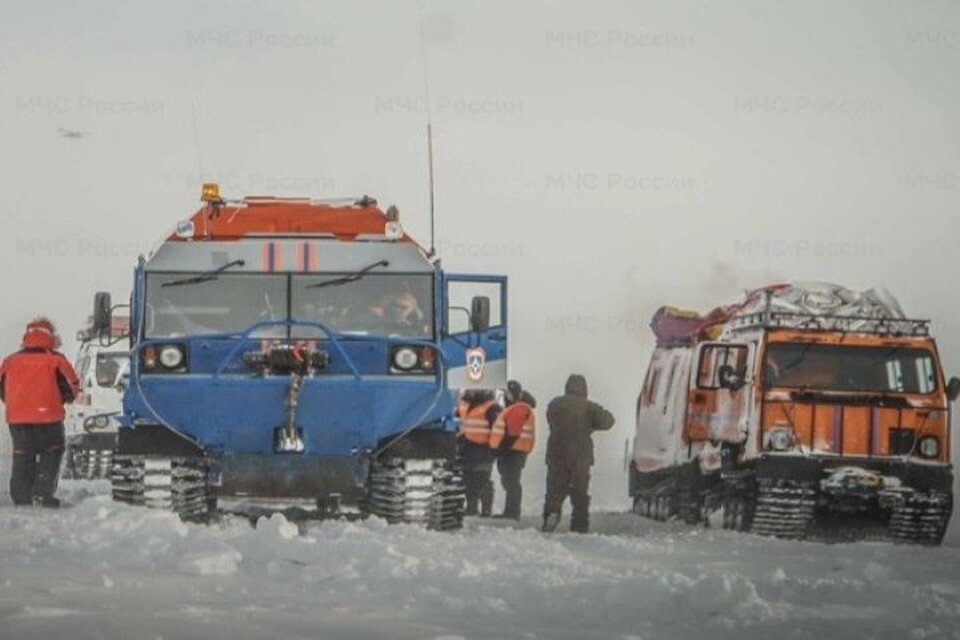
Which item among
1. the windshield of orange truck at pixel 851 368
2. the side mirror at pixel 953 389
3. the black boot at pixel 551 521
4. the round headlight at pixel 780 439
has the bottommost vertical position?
the black boot at pixel 551 521

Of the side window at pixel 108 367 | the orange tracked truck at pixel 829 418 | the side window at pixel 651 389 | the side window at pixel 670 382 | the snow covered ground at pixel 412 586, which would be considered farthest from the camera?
the side window at pixel 108 367

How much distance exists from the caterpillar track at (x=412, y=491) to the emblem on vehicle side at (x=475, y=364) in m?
0.77

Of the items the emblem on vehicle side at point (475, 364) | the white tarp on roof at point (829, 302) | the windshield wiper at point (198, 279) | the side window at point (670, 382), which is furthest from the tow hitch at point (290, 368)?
the side window at point (670, 382)

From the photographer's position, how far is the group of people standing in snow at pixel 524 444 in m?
18.1

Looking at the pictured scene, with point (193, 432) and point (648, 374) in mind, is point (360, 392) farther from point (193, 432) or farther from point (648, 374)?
point (648, 374)

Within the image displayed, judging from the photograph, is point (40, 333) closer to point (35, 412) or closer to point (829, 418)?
point (35, 412)

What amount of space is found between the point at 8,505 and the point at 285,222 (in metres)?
4.43

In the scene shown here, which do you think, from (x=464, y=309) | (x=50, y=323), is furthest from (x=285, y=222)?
(x=50, y=323)

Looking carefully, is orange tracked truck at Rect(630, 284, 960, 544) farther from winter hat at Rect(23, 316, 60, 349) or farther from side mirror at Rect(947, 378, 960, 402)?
winter hat at Rect(23, 316, 60, 349)

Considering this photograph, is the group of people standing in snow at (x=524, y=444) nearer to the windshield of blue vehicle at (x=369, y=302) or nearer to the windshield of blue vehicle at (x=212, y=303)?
the windshield of blue vehicle at (x=369, y=302)

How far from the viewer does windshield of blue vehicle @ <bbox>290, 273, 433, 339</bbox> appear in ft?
48.8

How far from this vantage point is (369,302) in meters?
14.9

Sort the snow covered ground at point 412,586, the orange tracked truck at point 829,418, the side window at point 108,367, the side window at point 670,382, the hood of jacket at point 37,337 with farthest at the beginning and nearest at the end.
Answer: the side window at point 108,367
the side window at point 670,382
the orange tracked truck at point 829,418
the hood of jacket at point 37,337
the snow covered ground at point 412,586

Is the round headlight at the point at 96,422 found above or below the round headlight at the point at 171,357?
below
